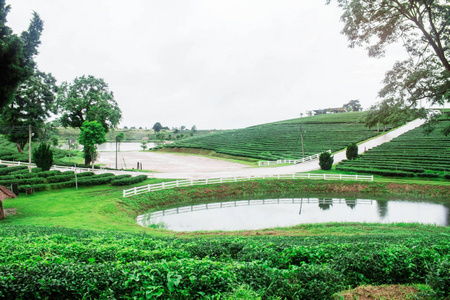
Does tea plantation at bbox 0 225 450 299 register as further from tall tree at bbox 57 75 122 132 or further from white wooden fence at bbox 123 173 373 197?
tall tree at bbox 57 75 122 132

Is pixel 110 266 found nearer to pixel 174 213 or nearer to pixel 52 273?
pixel 52 273

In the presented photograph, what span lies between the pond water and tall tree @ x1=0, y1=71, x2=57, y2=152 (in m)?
29.6

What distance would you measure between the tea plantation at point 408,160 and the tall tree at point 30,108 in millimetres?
42231

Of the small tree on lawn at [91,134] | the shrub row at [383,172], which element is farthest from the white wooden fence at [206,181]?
the small tree on lawn at [91,134]

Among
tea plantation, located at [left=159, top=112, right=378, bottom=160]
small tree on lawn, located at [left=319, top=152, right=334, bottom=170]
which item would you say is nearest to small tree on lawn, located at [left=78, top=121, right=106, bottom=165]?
tea plantation, located at [left=159, top=112, right=378, bottom=160]

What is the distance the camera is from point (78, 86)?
4306 cm

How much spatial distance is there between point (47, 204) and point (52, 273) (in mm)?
19597

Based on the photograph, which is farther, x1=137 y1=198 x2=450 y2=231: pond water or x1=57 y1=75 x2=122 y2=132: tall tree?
x1=57 y1=75 x2=122 y2=132: tall tree

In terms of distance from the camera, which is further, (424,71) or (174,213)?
(174,213)

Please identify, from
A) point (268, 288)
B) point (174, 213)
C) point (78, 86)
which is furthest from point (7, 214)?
point (78, 86)

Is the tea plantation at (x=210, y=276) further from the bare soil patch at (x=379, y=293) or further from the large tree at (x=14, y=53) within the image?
the large tree at (x=14, y=53)

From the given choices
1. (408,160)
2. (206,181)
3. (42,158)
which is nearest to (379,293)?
(206,181)

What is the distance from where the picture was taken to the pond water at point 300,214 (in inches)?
769

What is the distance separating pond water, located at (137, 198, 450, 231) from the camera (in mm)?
19531
